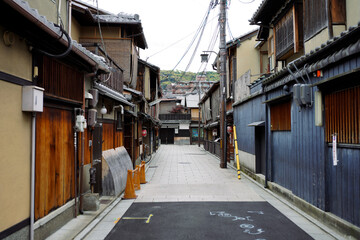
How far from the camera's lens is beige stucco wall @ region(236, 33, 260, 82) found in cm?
2136

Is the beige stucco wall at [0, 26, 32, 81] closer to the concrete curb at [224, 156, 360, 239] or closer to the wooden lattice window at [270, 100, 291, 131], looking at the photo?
the concrete curb at [224, 156, 360, 239]

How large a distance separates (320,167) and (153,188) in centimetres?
739

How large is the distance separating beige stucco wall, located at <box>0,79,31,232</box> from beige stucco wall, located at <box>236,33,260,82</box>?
1789cm

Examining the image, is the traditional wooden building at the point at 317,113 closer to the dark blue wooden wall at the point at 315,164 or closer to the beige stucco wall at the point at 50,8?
the dark blue wooden wall at the point at 315,164

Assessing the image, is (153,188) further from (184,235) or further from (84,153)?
(184,235)

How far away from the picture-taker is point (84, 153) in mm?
9039

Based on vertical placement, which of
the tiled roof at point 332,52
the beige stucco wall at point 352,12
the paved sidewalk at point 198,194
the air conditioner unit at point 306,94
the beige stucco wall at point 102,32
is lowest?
the paved sidewalk at point 198,194

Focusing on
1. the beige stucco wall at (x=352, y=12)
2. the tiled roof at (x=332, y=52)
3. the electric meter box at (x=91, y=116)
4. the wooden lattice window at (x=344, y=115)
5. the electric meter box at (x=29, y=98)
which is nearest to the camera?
the electric meter box at (x=29, y=98)

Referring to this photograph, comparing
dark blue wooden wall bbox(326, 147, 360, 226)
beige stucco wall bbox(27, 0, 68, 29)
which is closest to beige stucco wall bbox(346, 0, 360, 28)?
dark blue wooden wall bbox(326, 147, 360, 226)

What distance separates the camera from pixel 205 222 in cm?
780

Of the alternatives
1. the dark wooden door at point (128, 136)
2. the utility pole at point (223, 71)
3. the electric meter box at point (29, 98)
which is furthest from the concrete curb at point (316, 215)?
the dark wooden door at point (128, 136)

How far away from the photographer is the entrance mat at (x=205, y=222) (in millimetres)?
6820

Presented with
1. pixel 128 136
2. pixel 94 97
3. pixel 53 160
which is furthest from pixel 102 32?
pixel 53 160

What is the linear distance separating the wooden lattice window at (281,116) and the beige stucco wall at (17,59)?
857 centimetres
